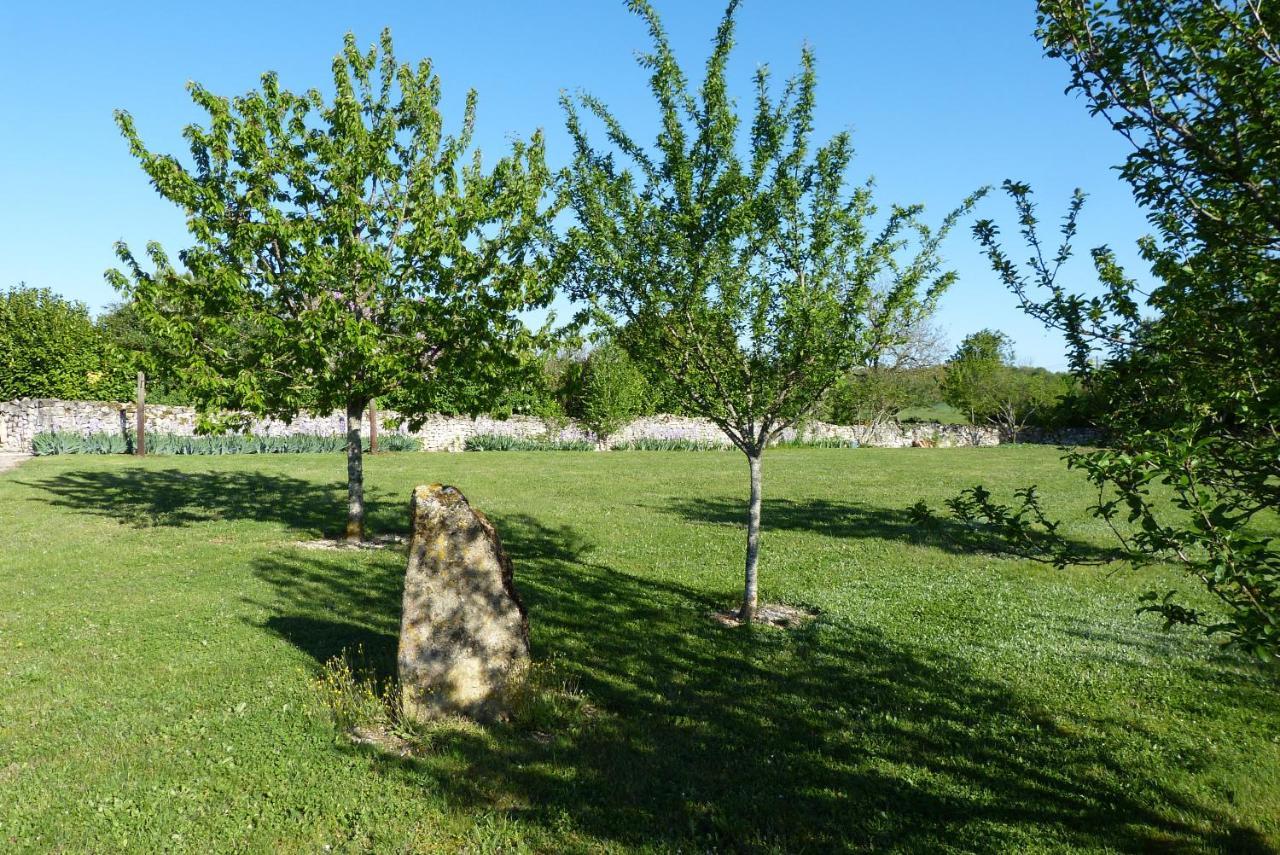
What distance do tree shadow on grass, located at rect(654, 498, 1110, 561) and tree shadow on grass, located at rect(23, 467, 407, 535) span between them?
25.3 feet

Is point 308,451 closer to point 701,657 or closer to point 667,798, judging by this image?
point 701,657

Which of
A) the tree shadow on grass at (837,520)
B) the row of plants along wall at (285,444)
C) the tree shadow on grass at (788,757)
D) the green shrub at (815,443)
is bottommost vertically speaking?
the tree shadow on grass at (788,757)

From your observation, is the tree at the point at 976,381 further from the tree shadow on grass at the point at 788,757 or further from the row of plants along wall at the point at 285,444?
the tree shadow on grass at the point at 788,757

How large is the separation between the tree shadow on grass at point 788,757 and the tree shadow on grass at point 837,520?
6.87 meters

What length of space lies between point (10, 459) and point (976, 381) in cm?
5418

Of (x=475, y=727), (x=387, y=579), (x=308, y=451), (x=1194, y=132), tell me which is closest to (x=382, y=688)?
(x=475, y=727)

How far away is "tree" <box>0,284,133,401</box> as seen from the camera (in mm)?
33656

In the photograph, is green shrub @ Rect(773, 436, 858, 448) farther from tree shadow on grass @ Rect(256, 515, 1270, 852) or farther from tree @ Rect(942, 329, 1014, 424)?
tree shadow on grass @ Rect(256, 515, 1270, 852)

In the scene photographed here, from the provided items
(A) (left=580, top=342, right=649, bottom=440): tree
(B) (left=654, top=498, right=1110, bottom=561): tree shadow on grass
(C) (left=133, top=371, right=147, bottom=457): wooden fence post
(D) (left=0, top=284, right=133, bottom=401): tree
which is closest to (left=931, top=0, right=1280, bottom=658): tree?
(B) (left=654, top=498, right=1110, bottom=561): tree shadow on grass

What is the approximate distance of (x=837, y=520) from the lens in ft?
58.4

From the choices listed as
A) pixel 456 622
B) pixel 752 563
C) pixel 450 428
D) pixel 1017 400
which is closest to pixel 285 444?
pixel 450 428

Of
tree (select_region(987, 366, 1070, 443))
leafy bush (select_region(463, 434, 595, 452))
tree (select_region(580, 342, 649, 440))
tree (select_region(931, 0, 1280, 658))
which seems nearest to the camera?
tree (select_region(931, 0, 1280, 658))

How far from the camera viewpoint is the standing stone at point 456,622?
6.52 metres

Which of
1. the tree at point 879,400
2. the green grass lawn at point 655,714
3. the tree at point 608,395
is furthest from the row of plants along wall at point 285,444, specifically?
the green grass lawn at point 655,714
